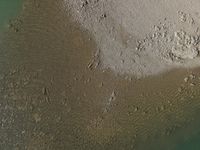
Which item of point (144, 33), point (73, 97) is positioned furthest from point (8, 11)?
point (144, 33)

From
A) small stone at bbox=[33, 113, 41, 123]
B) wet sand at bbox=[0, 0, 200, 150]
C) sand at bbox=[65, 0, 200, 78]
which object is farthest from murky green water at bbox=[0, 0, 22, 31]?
small stone at bbox=[33, 113, 41, 123]

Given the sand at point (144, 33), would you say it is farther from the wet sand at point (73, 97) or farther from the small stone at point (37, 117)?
the small stone at point (37, 117)

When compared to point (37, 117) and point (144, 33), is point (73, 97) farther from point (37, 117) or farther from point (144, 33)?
point (144, 33)

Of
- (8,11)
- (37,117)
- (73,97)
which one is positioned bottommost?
(37,117)

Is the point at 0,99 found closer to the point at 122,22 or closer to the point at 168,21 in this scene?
the point at 122,22

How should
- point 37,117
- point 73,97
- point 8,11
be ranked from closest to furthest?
point 37,117, point 73,97, point 8,11

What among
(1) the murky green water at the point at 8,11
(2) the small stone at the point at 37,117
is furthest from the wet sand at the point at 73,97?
(1) the murky green water at the point at 8,11

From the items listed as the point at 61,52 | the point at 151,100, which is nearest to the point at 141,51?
the point at 151,100
